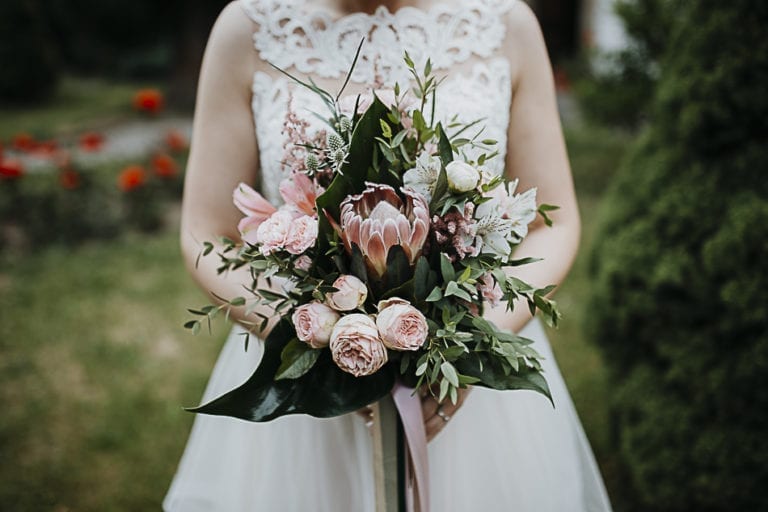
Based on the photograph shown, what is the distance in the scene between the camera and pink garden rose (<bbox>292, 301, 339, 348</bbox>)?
1.29 meters

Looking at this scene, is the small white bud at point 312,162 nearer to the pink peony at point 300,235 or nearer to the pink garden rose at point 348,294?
the pink peony at point 300,235

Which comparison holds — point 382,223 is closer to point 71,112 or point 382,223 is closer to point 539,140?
point 539,140

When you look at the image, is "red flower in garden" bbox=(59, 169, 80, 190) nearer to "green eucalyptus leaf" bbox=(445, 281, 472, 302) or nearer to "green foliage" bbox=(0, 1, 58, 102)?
"green eucalyptus leaf" bbox=(445, 281, 472, 302)

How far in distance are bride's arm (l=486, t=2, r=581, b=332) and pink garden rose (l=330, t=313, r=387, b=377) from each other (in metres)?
0.82

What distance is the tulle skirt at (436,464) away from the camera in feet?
6.22

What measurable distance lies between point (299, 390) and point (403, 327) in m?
0.30

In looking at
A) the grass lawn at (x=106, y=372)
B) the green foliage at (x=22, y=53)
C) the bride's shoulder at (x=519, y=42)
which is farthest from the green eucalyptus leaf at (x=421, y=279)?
the green foliage at (x=22, y=53)

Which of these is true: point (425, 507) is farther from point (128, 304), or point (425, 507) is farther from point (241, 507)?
point (128, 304)

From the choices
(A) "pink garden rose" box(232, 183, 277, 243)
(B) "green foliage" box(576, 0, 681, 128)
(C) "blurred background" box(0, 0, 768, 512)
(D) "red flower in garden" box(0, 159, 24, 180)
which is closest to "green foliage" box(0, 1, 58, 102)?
(C) "blurred background" box(0, 0, 768, 512)

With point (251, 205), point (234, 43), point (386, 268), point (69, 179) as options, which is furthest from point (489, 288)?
point (69, 179)

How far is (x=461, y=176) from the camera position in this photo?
1268 millimetres

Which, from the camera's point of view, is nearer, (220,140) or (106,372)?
(220,140)

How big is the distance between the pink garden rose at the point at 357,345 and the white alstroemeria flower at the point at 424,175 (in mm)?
266

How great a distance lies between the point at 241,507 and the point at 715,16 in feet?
7.64
